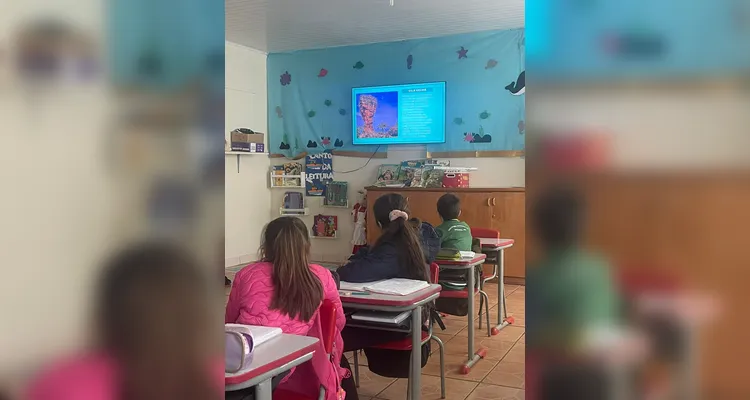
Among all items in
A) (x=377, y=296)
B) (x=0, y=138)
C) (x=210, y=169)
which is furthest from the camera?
(x=377, y=296)

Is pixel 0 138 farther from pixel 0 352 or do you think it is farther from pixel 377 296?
pixel 377 296

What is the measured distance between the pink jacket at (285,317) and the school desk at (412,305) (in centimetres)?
22

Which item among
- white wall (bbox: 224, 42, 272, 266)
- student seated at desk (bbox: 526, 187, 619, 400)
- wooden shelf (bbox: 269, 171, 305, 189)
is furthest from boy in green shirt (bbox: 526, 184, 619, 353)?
wooden shelf (bbox: 269, 171, 305, 189)

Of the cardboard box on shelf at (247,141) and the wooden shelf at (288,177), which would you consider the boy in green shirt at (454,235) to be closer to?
the cardboard box on shelf at (247,141)

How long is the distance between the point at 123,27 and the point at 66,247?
261 mm

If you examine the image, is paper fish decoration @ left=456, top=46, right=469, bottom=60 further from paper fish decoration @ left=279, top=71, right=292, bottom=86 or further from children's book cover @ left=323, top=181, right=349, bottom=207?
paper fish decoration @ left=279, top=71, right=292, bottom=86

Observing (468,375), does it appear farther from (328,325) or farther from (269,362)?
(269,362)

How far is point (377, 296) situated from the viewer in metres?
2.65

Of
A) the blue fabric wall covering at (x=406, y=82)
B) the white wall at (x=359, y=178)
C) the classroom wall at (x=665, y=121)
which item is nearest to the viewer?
the classroom wall at (x=665, y=121)

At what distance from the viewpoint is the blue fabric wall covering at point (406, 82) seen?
6.69 meters

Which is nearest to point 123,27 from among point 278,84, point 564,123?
point 564,123

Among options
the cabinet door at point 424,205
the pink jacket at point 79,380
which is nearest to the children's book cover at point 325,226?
the cabinet door at point 424,205

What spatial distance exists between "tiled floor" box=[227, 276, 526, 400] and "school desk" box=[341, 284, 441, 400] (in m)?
0.47

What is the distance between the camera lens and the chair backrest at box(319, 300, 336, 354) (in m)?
2.25
